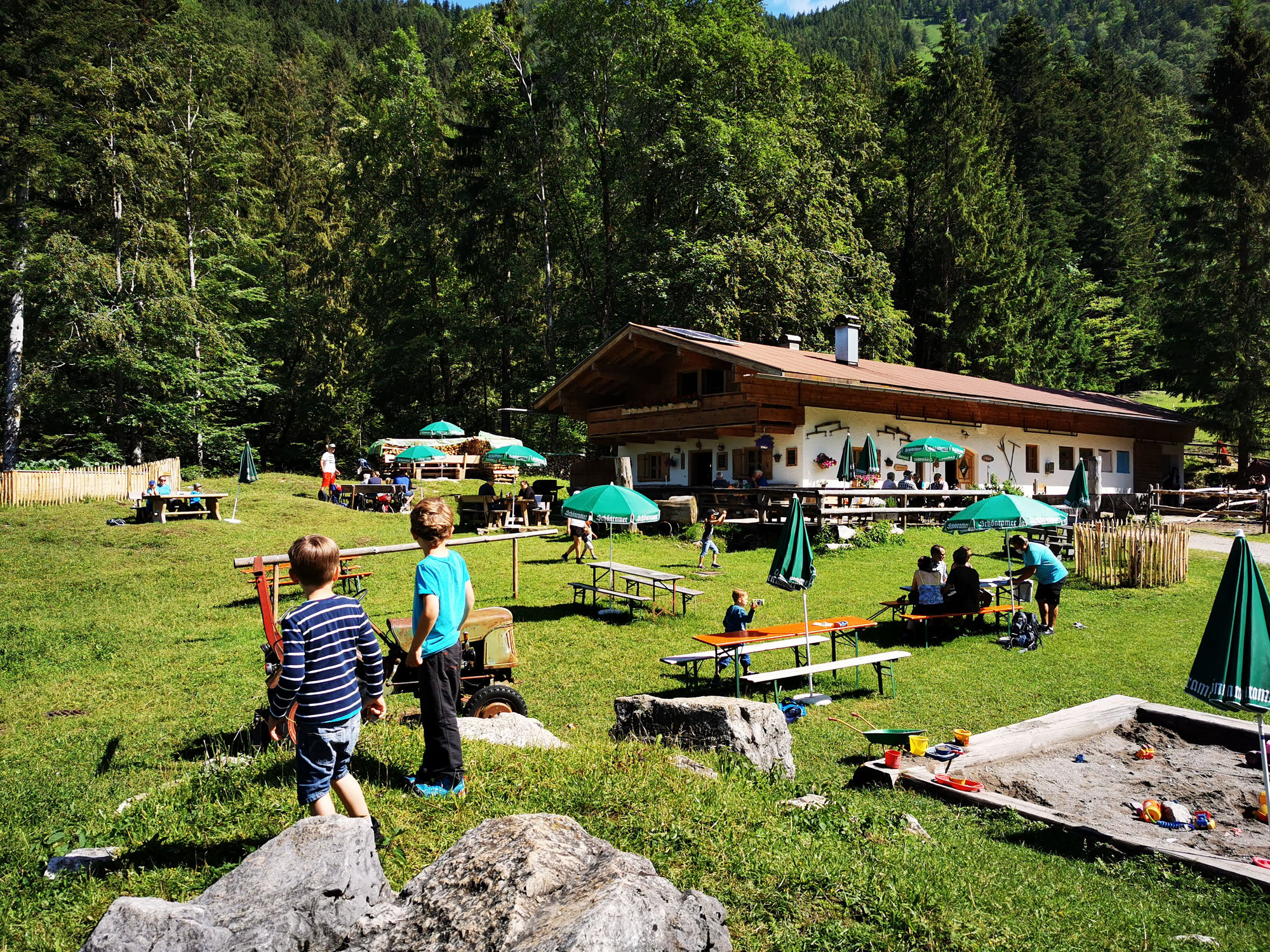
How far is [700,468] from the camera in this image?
28.5 m

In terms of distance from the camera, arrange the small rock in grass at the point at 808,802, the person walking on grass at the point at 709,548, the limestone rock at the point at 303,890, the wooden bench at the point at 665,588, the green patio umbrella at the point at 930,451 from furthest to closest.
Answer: the green patio umbrella at the point at 930,451
the person walking on grass at the point at 709,548
the wooden bench at the point at 665,588
the small rock in grass at the point at 808,802
the limestone rock at the point at 303,890

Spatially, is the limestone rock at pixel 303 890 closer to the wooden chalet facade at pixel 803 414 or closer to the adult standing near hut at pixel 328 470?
the wooden chalet facade at pixel 803 414

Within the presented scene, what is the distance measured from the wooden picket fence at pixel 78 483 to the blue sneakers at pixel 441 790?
862 inches

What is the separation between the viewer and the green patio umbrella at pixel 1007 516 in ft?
42.5

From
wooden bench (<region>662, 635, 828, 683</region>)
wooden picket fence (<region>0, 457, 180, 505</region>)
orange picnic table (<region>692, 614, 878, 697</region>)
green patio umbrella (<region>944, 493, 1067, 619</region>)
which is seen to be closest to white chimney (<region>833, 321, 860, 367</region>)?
green patio umbrella (<region>944, 493, 1067, 619</region>)

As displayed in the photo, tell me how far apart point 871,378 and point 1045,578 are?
48.1 feet

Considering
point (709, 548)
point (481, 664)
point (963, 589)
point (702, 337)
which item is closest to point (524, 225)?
point (702, 337)

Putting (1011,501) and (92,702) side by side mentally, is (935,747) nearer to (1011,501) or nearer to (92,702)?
(1011,501)

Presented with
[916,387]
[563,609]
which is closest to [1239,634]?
[563,609]

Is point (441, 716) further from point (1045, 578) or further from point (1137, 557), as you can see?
point (1137, 557)

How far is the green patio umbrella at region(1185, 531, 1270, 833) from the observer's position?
226 inches

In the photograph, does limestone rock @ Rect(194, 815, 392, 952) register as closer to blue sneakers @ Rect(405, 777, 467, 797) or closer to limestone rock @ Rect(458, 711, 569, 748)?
blue sneakers @ Rect(405, 777, 467, 797)

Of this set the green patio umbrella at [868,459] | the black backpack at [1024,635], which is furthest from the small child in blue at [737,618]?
the green patio umbrella at [868,459]

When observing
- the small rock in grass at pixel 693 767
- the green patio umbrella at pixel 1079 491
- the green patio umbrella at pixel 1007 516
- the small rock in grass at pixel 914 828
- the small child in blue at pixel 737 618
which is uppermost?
the green patio umbrella at pixel 1079 491
